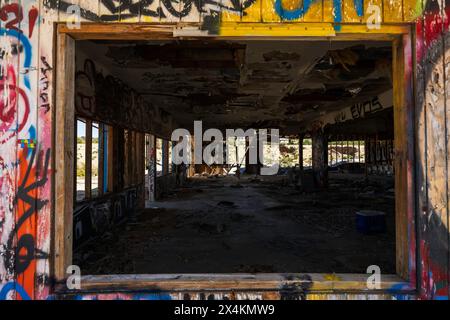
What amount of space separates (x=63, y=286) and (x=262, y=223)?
544 centimetres

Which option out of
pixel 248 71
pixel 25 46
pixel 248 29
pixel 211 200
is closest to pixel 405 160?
pixel 248 29

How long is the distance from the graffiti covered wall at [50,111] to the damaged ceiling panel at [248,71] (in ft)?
6.59

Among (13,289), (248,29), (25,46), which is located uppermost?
(248,29)

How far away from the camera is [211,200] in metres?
11.5

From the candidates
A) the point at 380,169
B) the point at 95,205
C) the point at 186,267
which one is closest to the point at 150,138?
the point at 95,205

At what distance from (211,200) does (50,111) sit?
29.8 feet

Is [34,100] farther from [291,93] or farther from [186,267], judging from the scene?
[291,93]

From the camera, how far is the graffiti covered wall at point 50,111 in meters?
2.65

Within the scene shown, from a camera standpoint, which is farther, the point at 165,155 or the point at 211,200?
the point at 165,155

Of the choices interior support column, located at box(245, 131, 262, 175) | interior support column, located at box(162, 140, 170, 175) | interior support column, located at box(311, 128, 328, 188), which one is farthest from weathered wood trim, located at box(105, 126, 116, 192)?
interior support column, located at box(245, 131, 262, 175)

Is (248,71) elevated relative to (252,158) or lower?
elevated

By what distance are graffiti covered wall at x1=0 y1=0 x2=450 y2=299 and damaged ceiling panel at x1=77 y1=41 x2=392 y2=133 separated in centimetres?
201

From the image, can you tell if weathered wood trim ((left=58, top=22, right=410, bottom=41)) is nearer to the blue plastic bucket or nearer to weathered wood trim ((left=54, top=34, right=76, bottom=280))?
weathered wood trim ((left=54, top=34, right=76, bottom=280))

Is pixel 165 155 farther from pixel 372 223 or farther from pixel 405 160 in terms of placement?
pixel 405 160
